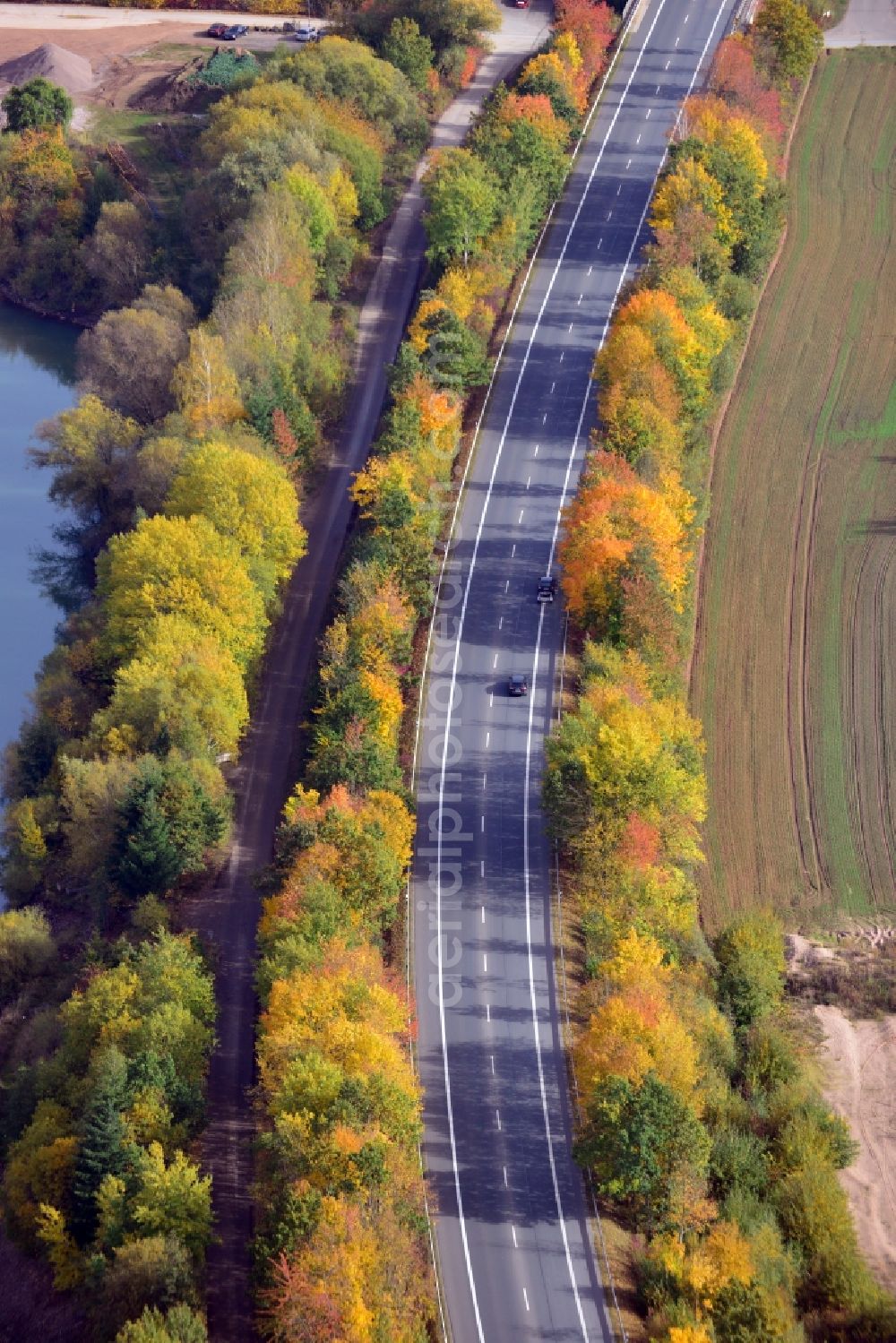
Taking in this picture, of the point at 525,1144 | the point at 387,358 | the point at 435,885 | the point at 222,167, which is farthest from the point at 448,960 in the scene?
the point at 222,167

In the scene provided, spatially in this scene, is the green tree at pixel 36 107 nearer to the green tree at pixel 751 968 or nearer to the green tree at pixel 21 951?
the green tree at pixel 21 951

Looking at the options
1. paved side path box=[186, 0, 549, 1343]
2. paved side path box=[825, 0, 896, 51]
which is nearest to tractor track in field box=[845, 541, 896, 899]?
paved side path box=[186, 0, 549, 1343]

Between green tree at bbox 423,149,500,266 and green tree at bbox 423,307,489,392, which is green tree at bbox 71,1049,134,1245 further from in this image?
green tree at bbox 423,149,500,266

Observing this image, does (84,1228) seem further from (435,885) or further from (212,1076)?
(435,885)

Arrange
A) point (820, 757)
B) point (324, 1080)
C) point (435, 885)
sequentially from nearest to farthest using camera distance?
point (324, 1080), point (435, 885), point (820, 757)

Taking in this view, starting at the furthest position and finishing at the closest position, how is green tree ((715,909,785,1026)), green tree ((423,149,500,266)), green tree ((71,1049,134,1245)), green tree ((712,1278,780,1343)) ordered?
green tree ((423,149,500,266)) < green tree ((715,909,785,1026)) < green tree ((71,1049,134,1245)) < green tree ((712,1278,780,1343))

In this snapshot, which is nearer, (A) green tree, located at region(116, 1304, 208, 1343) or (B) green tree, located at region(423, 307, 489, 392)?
(A) green tree, located at region(116, 1304, 208, 1343)
